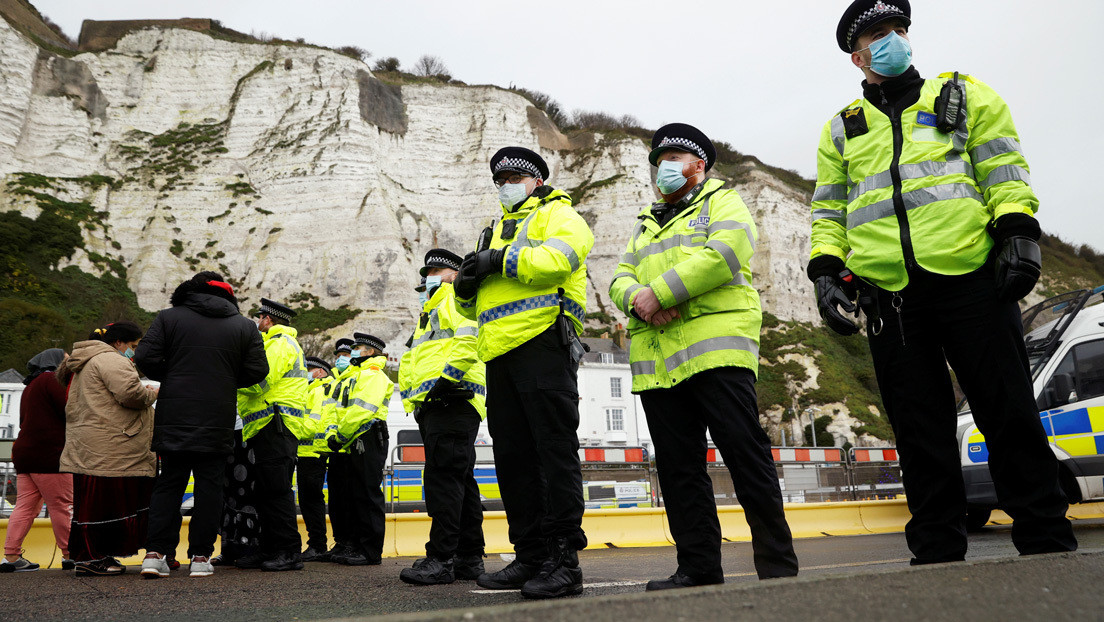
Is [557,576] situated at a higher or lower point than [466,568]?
higher

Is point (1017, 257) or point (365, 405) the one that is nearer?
point (1017, 257)

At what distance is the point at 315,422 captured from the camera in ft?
25.5

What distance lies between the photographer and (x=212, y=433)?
5168 mm

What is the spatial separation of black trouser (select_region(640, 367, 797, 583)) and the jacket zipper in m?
0.79

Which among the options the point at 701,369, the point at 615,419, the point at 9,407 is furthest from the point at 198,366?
the point at 615,419

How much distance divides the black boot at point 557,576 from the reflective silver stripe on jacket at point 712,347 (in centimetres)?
101

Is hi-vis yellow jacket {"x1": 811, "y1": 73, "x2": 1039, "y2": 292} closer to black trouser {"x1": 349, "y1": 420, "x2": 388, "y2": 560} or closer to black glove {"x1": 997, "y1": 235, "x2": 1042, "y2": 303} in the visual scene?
black glove {"x1": 997, "y1": 235, "x2": 1042, "y2": 303}

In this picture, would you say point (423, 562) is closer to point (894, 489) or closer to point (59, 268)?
point (894, 489)

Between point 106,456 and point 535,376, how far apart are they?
3686 mm

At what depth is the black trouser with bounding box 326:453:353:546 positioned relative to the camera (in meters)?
7.24

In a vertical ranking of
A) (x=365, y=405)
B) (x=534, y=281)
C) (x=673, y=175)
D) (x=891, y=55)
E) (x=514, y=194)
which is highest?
(x=891, y=55)

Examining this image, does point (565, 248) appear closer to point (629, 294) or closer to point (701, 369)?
point (629, 294)

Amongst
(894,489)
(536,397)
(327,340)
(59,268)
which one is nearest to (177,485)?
(536,397)

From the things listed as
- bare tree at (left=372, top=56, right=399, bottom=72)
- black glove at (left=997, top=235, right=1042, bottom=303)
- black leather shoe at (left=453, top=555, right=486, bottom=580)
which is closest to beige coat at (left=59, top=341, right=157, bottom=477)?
black leather shoe at (left=453, top=555, right=486, bottom=580)
